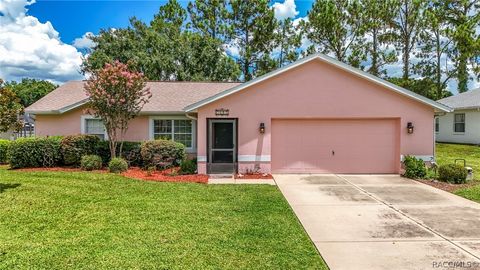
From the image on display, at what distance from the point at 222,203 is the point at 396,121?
8662mm

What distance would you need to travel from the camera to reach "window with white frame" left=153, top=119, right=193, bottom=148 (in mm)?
14992

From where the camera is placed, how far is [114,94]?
12531mm

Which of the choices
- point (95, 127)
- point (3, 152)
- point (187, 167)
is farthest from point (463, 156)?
point (3, 152)

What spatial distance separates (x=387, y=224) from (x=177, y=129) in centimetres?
1070

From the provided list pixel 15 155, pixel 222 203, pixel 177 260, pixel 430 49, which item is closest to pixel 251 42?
pixel 430 49

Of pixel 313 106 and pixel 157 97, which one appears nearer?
pixel 313 106


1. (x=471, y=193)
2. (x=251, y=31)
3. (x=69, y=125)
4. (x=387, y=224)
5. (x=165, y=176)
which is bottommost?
(x=387, y=224)

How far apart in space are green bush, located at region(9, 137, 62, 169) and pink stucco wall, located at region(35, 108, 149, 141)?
5.44 ft

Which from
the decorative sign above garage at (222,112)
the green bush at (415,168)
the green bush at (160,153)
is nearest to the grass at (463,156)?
the green bush at (415,168)

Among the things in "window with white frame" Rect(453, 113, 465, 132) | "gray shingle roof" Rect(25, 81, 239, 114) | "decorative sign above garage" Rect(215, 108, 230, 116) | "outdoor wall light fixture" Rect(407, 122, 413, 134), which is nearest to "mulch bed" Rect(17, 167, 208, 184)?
"decorative sign above garage" Rect(215, 108, 230, 116)

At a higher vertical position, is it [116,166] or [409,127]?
[409,127]

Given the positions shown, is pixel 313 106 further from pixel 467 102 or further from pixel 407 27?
pixel 407 27

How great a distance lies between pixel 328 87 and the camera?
12633 millimetres

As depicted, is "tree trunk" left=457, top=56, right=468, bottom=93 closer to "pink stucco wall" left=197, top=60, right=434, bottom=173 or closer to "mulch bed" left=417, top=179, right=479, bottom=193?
"pink stucco wall" left=197, top=60, right=434, bottom=173
